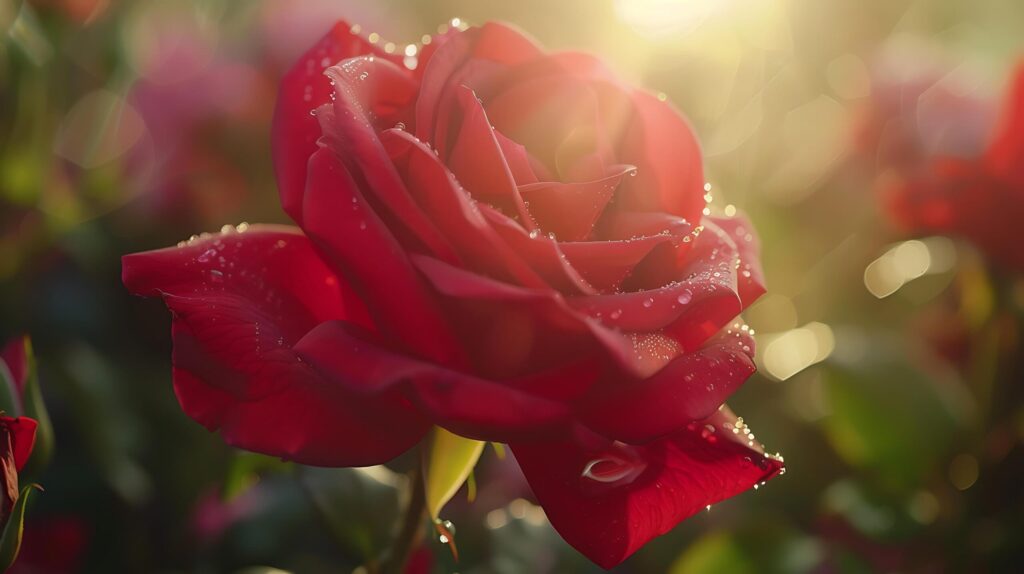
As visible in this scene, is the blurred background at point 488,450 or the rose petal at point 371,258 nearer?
the rose petal at point 371,258

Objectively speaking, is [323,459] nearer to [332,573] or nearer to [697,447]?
[697,447]

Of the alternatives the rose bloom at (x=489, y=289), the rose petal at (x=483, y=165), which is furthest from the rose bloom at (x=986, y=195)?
the rose petal at (x=483, y=165)

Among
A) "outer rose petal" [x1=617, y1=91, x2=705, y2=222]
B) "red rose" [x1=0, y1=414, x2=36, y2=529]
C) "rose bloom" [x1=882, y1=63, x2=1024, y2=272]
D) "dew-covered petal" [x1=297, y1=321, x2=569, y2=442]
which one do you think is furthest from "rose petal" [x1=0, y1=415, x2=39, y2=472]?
"rose bloom" [x1=882, y1=63, x2=1024, y2=272]

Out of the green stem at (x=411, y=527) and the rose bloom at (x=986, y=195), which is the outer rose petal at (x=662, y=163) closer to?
the green stem at (x=411, y=527)

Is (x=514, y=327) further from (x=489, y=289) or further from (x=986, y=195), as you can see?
(x=986, y=195)

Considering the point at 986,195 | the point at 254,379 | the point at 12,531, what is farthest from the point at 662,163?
the point at 986,195
